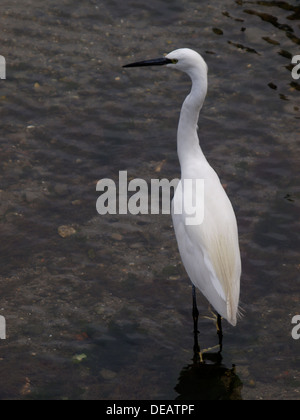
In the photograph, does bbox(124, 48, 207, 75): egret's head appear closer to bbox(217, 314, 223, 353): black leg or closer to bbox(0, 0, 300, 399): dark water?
bbox(0, 0, 300, 399): dark water

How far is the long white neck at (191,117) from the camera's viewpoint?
702cm

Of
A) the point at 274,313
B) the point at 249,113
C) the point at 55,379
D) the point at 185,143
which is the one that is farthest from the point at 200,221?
the point at 249,113

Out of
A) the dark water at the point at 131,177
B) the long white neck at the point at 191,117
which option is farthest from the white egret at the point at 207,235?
the dark water at the point at 131,177

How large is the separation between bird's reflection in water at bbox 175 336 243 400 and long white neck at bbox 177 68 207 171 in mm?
2039

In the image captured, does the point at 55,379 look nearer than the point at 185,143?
Yes

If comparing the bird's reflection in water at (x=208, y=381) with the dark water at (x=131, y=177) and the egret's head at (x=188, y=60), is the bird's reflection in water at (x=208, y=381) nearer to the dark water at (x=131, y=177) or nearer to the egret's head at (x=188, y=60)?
the dark water at (x=131, y=177)

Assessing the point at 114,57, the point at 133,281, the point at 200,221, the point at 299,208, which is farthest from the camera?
the point at 114,57

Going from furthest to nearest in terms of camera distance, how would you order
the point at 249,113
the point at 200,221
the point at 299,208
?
the point at 249,113, the point at 299,208, the point at 200,221

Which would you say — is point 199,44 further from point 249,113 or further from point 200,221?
point 200,221

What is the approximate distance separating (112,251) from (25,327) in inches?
56.2

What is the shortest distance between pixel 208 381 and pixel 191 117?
266 cm

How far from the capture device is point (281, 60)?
36.0 ft

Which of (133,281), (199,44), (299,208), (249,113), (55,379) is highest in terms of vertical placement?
(199,44)

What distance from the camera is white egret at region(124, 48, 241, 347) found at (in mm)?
6859
